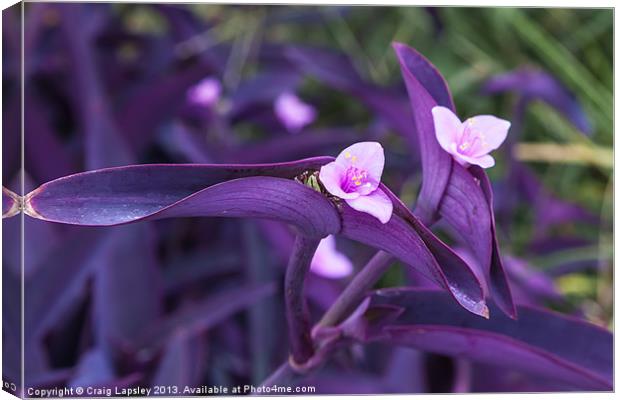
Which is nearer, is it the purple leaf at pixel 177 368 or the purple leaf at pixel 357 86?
the purple leaf at pixel 177 368

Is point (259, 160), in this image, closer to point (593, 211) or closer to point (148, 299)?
point (148, 299)

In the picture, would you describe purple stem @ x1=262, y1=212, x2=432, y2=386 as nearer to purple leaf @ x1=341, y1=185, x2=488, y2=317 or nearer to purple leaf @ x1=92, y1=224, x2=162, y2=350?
purple leaf @ x1=341, y1=185, x2=488, y2=317

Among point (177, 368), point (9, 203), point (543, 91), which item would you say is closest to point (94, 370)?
point (177, 368)

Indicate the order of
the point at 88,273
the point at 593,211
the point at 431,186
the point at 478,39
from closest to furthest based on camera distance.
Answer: the point at 431,186, the point at 88,273, the point at 593,211, the point at 478,39

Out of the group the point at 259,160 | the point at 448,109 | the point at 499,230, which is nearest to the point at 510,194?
the point at 499,230

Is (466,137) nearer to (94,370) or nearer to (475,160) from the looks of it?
(475,160)

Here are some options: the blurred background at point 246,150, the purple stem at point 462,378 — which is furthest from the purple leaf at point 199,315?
the purple stem at point 462,378

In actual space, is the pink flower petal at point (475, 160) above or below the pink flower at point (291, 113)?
above

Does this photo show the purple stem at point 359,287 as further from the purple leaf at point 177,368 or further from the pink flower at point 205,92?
the pink flower at point 205,92
